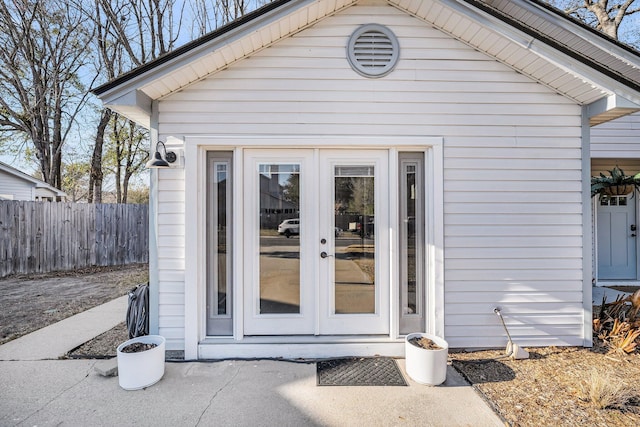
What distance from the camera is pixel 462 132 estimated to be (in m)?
3.49

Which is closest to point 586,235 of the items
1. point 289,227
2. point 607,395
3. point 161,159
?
point 607,395

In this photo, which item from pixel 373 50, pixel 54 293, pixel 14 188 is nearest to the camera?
pixel 373 50

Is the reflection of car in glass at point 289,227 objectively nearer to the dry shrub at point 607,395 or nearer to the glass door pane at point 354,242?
the glass door pane at point 354,242

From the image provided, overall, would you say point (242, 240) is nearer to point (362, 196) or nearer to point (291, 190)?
point (291, 190)

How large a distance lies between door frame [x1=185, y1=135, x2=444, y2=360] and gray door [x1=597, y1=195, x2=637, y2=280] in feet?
18.3

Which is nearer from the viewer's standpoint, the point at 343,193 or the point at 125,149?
the point at 343,193

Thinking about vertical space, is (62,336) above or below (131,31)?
below

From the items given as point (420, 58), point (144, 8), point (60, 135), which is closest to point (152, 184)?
point (420, 58)

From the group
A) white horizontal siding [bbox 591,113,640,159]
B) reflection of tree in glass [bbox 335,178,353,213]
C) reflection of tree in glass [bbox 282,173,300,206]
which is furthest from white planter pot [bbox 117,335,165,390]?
white horizontal siding [bbox 591,113,640,159]

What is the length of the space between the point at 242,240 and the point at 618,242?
25.5 ft

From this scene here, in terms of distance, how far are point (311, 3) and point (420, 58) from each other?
130 cm

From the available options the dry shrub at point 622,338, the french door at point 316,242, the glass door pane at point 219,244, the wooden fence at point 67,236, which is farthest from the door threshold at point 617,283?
the wooden fence at point 67,236

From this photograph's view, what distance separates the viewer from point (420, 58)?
3.49 metres

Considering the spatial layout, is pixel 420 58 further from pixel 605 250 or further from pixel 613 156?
pixel 605 250
